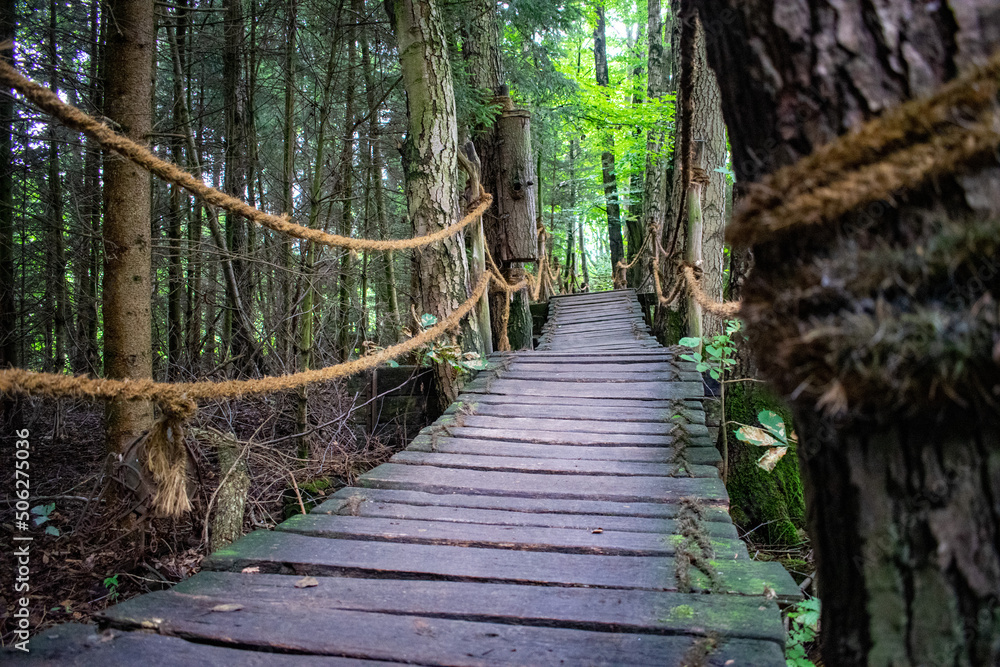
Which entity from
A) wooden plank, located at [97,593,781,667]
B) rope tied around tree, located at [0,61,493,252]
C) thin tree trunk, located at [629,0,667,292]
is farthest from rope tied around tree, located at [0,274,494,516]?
thin tree trunk, located at [629,0,667,292]

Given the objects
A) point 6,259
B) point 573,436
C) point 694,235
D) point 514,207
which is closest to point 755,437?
point 573,436

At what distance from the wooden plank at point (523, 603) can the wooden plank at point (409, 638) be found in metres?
0.03

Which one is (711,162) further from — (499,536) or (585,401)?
(499,536)

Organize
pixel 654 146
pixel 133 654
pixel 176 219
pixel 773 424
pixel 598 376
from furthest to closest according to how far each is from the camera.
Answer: pixel 654 146 → pixel 176 219 → pixel 598 376 → pixel 773 424 → pixel 133 654

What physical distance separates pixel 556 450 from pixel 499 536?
3.52 ft

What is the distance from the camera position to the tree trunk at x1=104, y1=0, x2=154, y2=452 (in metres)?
3.40

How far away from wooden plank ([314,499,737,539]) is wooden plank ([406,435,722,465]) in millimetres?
672

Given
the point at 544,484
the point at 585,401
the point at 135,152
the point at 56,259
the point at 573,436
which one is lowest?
the point at 544,484

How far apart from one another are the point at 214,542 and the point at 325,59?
19.5ft

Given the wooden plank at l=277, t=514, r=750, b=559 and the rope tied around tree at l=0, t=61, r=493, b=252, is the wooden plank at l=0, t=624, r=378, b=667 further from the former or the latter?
the rope tied around tree at l=0, t=61, r=493, b=252

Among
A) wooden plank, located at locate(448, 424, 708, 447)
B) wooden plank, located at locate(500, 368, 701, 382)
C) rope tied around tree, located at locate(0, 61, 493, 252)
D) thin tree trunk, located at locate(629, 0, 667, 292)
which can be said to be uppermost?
thin tree trunk, located at locate(629, 0, 667, 292)

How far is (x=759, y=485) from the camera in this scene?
172 inches

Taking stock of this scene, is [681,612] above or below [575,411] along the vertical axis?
below

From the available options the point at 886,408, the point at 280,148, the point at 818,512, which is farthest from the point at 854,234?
the point at 280,148
